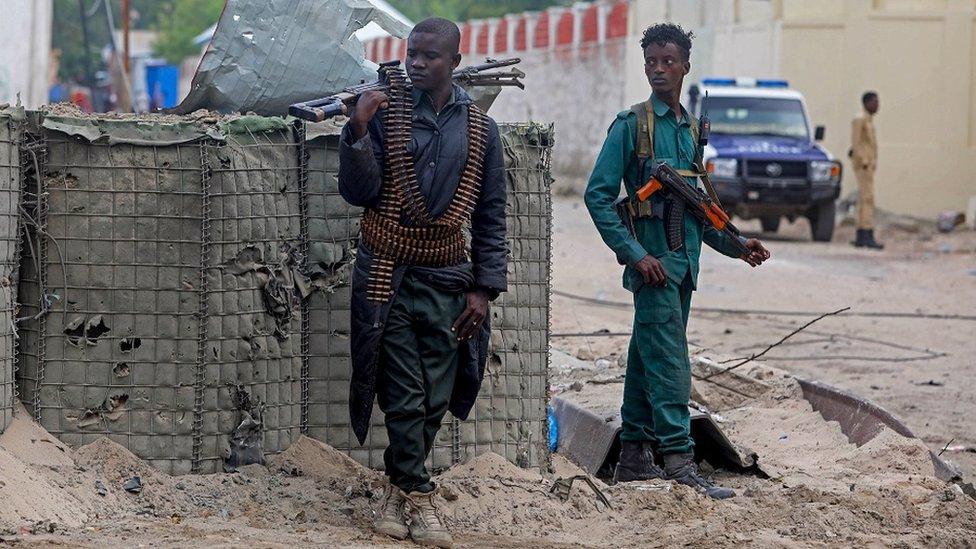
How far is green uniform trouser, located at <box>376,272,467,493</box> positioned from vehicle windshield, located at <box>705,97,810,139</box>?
14972mm

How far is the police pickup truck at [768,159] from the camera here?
60.8 ft

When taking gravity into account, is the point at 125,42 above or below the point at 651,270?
above

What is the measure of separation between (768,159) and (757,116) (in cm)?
111

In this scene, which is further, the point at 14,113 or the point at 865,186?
the point at 865,186

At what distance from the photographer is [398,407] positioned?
466 centimetres

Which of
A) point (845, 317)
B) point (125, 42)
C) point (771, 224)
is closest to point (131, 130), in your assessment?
point (845, 317)

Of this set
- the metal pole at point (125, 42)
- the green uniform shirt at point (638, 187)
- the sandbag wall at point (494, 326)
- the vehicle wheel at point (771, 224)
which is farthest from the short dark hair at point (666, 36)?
the metal pole at point (125, 42)

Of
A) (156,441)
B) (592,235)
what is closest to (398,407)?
(156,441)

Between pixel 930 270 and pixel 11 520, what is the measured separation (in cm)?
1368

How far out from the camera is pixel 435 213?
4.72 metres

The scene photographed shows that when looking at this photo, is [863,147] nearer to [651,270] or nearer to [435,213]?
[651,270]

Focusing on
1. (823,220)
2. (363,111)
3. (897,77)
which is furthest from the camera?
(897,77)

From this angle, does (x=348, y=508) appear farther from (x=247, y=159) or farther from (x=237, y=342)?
(x=247, y=159)

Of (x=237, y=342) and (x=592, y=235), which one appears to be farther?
(x=592, y=235)
